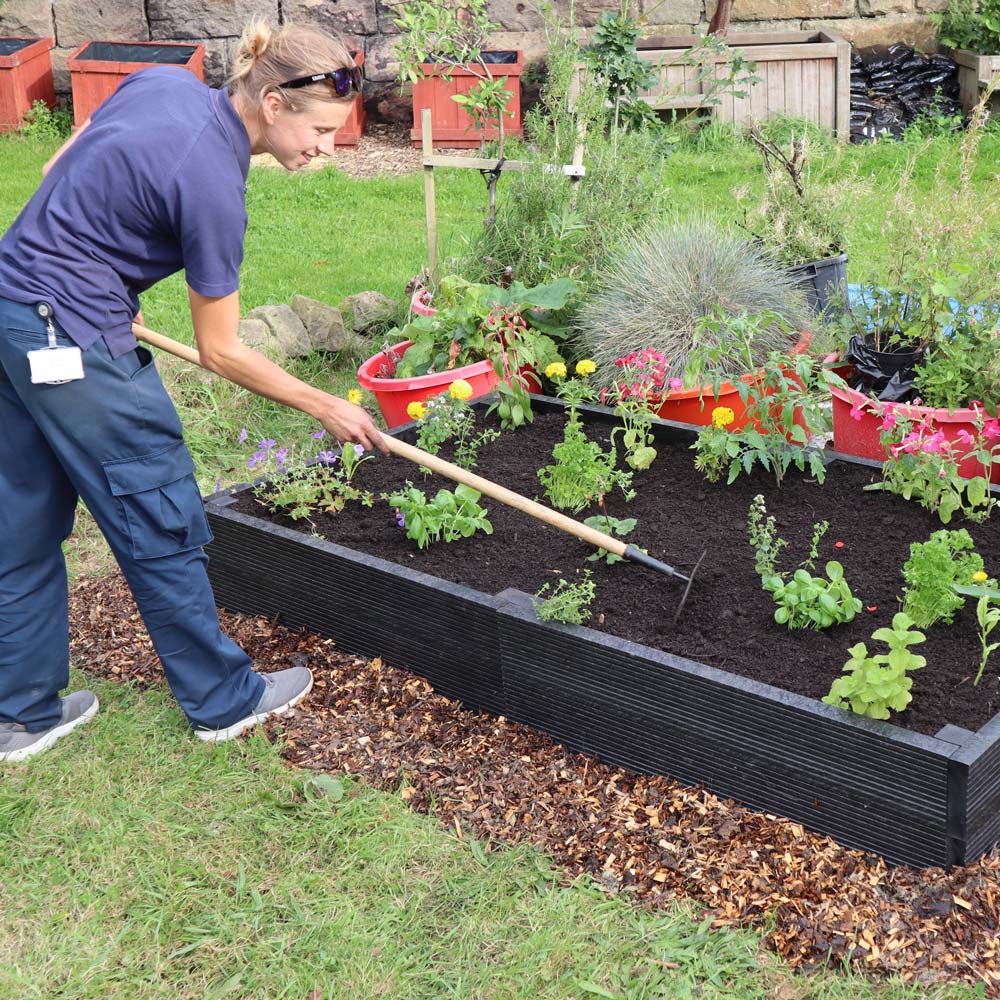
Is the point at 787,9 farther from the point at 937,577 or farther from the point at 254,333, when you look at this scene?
the point at 937,577

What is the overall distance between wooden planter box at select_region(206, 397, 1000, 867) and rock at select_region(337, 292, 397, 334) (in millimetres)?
2455

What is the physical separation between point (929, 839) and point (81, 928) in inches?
74.2

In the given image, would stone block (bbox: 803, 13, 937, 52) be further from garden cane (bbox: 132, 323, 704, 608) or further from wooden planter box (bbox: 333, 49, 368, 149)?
garden cane (bbox: 132, 323, 704, 608)

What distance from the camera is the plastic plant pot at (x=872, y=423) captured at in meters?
3.98

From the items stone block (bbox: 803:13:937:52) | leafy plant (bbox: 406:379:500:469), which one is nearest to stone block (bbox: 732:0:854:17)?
stone block (bbox: 803:13:937:52)

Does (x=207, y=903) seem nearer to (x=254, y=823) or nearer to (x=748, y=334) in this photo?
(x=254, y=823)

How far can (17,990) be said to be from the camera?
253 centimetres

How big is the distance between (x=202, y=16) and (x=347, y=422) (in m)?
8.05

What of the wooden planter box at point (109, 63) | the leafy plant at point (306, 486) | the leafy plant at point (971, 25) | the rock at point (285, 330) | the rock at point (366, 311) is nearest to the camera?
the leafy plant at point (306, 486)

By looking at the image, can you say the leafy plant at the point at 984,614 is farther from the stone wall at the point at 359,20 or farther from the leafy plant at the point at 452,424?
the stone wall at the point at 359,20

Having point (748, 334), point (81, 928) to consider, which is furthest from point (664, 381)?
point (81, 928)

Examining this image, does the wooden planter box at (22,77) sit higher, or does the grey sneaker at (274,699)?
the wooden planter box at (22,77)

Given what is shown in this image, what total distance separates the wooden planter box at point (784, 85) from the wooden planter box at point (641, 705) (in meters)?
6.47

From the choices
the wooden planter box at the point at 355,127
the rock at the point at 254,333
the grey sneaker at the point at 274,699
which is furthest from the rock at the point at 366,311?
the wooden planter box at the point at 355,127
